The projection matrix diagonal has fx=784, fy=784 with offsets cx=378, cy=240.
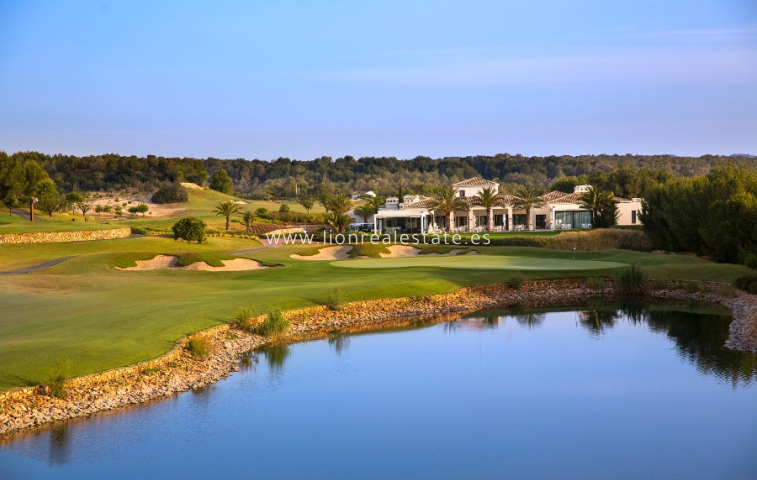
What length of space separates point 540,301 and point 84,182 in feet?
289

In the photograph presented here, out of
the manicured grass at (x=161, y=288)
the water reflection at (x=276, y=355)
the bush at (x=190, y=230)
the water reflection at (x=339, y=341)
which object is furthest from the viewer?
the bush at (x=190, y=230)

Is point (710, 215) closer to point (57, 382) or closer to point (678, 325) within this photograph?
point (678, 325)

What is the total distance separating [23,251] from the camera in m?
44.8

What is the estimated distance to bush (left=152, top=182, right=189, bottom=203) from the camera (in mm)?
99250

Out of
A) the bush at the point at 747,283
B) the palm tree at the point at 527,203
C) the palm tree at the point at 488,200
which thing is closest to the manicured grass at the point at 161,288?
the bush at the point at 747,283

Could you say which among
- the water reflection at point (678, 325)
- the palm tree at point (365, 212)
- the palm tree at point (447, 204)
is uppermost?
the palm tree at point (447, 204)

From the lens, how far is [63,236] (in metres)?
50.5

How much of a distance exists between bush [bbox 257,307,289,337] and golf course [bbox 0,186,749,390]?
3.01ft

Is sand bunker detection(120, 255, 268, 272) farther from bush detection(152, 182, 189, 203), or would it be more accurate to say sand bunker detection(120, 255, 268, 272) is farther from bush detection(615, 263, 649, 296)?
bush detection(152, 182, 189, 203)

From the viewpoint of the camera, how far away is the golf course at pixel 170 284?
64.6 feet

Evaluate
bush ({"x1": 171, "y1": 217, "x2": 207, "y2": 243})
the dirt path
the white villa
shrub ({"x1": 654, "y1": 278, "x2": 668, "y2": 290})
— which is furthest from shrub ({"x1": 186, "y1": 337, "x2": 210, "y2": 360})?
the white villa

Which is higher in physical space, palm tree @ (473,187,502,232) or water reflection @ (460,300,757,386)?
palm tree @ (473,187,502,232)

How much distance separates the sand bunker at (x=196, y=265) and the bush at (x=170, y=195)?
60.5 m

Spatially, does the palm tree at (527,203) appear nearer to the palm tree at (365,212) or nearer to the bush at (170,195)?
the palm tree at (365,212)
